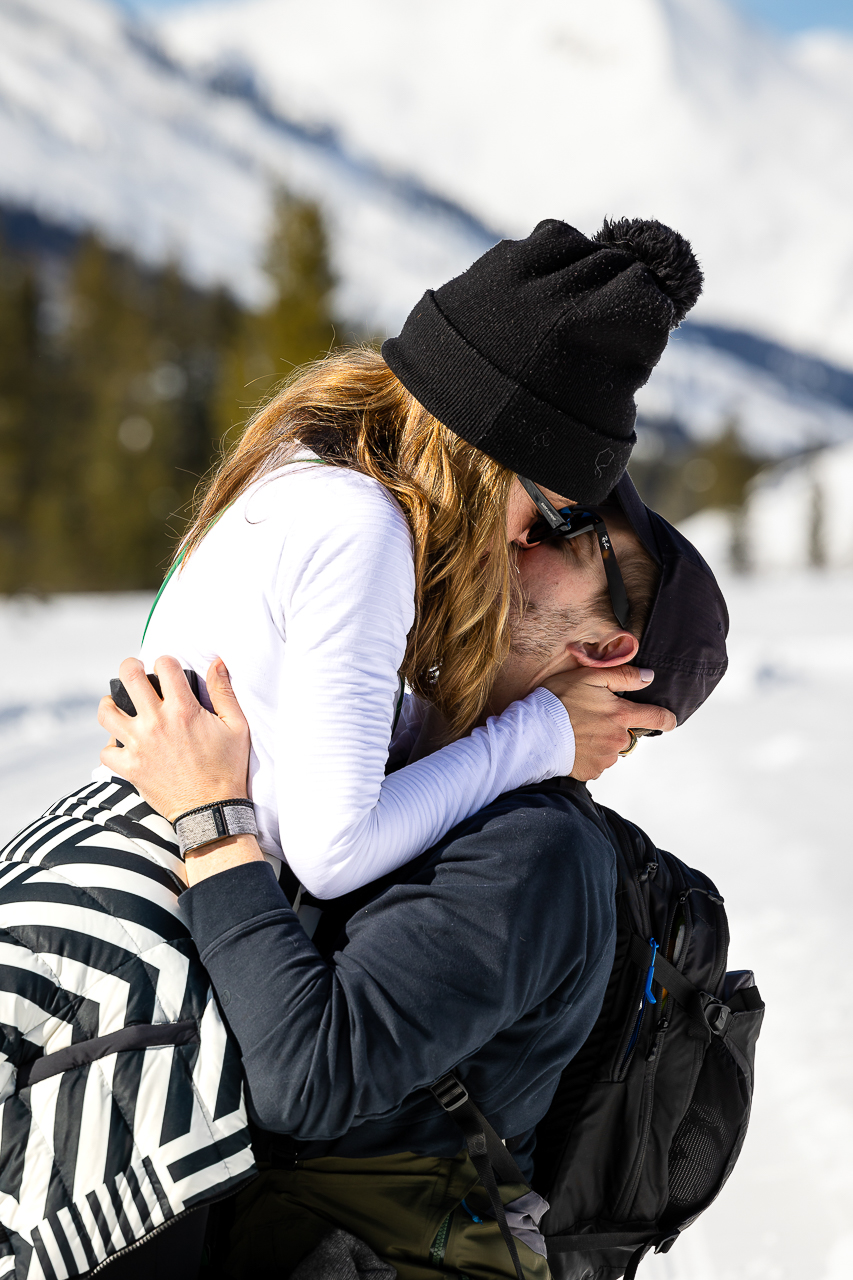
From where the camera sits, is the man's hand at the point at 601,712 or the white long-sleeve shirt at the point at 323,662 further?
the man's hand at the point at 601,712

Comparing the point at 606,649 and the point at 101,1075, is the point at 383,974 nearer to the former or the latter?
the point at 101,1075

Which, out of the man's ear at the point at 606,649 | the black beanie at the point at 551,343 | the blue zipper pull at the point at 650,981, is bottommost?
the blue zipper pull at the point at 650,981

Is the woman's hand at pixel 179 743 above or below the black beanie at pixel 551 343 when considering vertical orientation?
below

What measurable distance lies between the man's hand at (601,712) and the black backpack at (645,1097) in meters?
0.10

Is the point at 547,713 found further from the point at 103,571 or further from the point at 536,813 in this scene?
the point at 103,571

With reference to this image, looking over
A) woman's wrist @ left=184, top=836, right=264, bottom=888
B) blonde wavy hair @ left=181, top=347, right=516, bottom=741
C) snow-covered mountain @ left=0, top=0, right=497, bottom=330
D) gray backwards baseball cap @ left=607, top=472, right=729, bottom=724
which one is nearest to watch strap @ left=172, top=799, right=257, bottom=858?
woman's wrist @ left=184, top=836, right=264, bottom=888

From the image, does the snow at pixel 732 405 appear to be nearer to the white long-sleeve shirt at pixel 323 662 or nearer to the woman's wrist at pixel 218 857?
the white long-sleeve shirt at pixel 323 662

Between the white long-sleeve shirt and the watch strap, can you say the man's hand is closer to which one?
the white long-sleeve shirt

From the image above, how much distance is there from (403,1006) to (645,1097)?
2.55 feet

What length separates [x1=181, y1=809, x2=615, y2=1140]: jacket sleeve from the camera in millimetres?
1412

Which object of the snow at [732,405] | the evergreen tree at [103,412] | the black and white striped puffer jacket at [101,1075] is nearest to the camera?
the black and white striped puffer jacket at [101,1075]

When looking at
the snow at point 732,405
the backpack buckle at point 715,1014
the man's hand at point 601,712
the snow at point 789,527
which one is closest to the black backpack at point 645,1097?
the backpack buckle at point 715,1014

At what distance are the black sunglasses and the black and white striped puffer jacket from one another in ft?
3.37

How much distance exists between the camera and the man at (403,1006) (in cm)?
143
